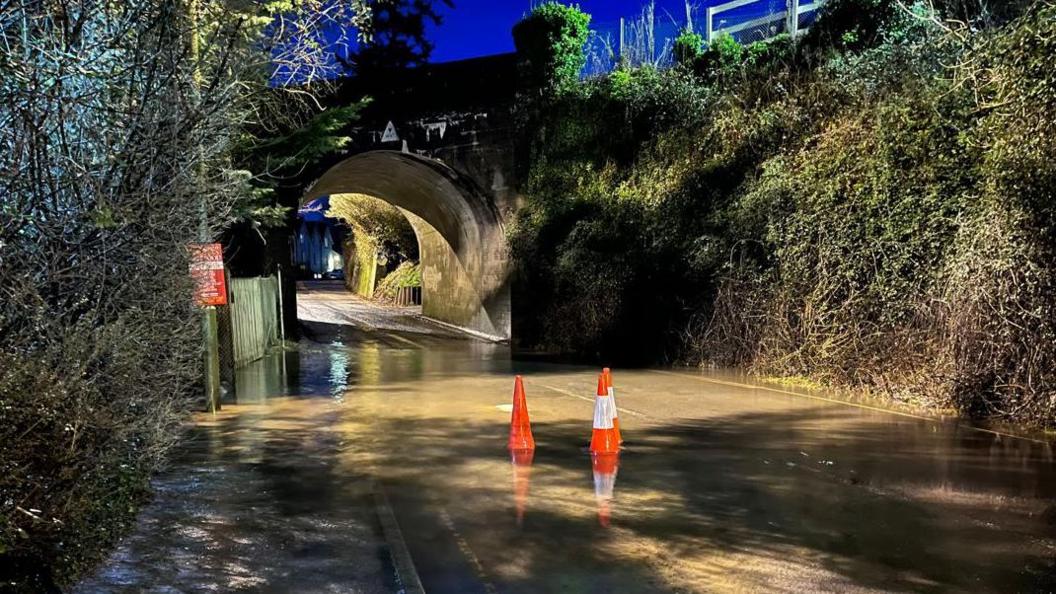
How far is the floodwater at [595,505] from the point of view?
427 centimetres

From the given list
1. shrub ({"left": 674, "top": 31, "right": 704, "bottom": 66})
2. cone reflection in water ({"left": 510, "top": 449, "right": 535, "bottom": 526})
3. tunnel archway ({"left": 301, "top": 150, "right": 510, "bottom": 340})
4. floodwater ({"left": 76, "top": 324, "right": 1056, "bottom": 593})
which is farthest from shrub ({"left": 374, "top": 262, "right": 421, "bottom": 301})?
cone reflection in water ({"left": 510, "top": 449, "right": 535, "bottom": 526})

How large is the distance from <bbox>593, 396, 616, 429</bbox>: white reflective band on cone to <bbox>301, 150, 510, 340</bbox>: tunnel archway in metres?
12.8

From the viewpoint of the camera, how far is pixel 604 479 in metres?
6.28

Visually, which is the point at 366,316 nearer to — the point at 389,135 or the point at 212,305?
the point at 389,135

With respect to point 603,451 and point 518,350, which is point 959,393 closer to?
point 603,451

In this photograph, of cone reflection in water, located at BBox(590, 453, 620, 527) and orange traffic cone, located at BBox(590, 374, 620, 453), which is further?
orange traffic cone, located at BBox(590, 374, 620, 453)

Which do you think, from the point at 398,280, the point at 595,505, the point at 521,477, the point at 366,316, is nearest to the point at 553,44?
the point at 366,316

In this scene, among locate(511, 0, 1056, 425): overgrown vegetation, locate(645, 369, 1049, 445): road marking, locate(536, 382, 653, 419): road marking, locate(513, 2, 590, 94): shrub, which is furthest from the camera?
locate(513, 2, 590, 94): shrub

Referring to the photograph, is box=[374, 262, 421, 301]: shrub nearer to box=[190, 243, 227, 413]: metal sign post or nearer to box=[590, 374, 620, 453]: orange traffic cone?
box=[190, 243, 227, 413]: metal sign post

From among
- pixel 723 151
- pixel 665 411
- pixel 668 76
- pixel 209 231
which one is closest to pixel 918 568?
pixel 665 411

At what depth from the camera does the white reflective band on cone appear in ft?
23.4

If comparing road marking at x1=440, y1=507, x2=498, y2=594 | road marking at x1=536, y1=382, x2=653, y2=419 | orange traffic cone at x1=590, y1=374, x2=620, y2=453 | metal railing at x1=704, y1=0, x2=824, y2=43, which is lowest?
road marking at x1=440, y1=507, x2=498, y2=594

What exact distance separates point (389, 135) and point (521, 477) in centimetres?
1341

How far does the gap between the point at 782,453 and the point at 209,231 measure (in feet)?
19.4
